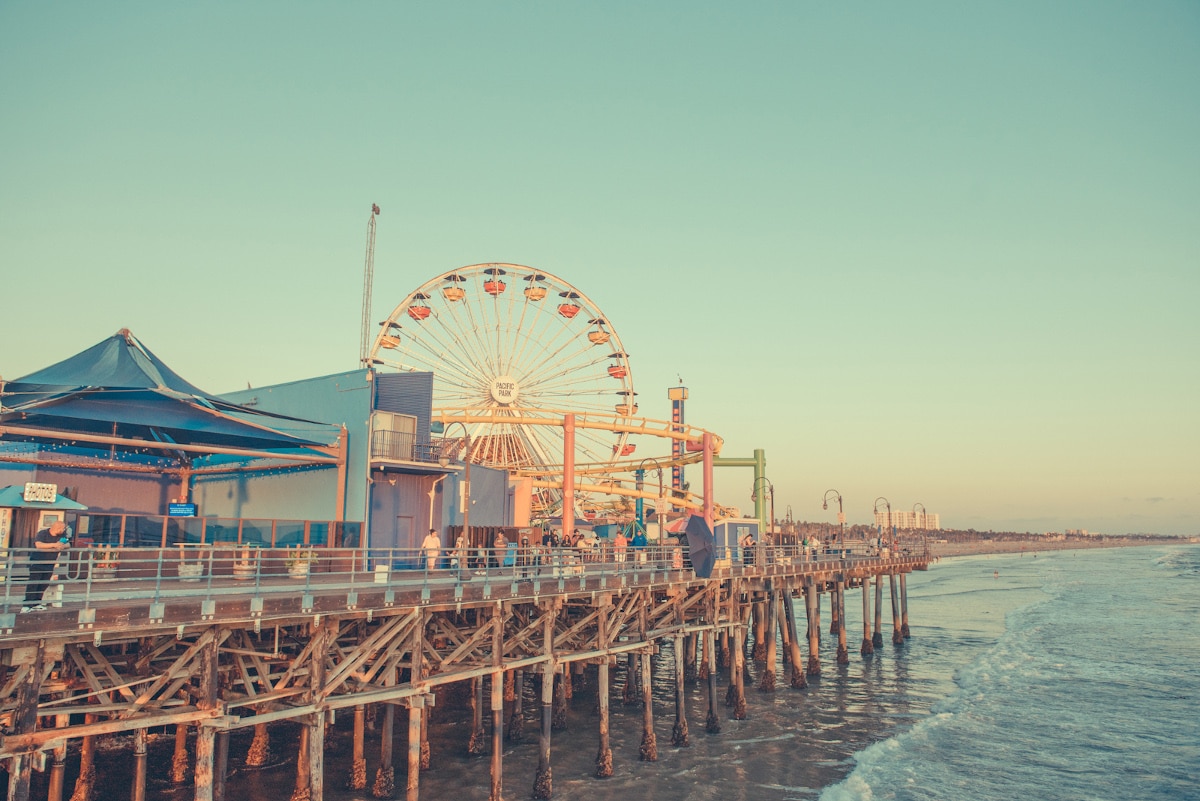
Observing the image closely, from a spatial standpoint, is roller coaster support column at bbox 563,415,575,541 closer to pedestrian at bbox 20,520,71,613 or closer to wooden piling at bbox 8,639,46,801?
pedestrian at bbox 20,520,71,613

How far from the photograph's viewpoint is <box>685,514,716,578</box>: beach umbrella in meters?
28.6

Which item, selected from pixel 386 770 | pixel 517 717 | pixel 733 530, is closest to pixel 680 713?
pixel 517 717

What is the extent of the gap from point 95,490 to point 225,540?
6190mm

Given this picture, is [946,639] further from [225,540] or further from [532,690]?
[225,540]

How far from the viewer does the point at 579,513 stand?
69.3 m

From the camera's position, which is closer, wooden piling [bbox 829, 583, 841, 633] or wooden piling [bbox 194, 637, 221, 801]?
wooden piling [bbox 194, 637, 221, 801]

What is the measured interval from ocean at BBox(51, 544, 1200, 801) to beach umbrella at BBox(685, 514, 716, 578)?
5171 millimetres

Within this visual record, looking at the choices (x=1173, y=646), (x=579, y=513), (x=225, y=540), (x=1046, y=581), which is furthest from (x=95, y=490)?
(x=1046, y=581)

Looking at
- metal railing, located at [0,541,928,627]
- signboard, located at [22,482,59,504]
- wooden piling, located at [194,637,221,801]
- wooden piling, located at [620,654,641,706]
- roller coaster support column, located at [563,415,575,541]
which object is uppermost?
roller coaster support column, located at [563,415,575,541]

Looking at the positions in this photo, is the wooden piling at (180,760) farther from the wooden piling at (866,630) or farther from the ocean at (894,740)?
the wooden piling at (866,630)

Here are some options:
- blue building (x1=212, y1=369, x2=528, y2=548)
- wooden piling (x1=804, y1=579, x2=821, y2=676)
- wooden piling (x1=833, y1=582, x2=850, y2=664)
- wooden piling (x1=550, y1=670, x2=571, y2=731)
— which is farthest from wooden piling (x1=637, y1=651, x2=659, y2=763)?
wooden piling (x1=833, y1=582, x2=850, y2=664)

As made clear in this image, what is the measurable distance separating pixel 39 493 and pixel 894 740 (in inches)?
1007

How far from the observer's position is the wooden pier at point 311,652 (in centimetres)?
1278

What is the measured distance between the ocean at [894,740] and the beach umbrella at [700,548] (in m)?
5.17
